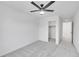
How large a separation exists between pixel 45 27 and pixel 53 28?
1.63m

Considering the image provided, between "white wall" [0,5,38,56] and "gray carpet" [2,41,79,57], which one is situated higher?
"white wall" [0,5,38,56]

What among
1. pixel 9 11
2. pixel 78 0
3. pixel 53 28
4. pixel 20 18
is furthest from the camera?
pixel 53 28

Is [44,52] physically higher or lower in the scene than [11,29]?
lower

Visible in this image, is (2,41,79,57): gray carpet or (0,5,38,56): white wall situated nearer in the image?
(0,5,38,56): white wall

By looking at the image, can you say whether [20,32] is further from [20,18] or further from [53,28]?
[53,28]

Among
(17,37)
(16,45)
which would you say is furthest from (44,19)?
(16,45)

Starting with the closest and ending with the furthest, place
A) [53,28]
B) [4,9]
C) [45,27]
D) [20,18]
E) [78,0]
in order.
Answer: [78,0], [4,9], [20,18], [45,27], [53,28]

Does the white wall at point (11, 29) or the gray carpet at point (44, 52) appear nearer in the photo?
the white wall at point (11, 29)

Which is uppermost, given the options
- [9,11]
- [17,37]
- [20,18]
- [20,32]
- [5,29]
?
[9,11]

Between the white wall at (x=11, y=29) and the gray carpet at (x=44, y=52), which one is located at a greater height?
the white wall at (x=11, y=29)

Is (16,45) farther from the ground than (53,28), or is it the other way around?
(53,28)

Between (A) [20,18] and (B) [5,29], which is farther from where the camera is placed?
(A) [20,18]

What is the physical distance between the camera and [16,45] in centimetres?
280

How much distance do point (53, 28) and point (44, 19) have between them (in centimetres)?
187
